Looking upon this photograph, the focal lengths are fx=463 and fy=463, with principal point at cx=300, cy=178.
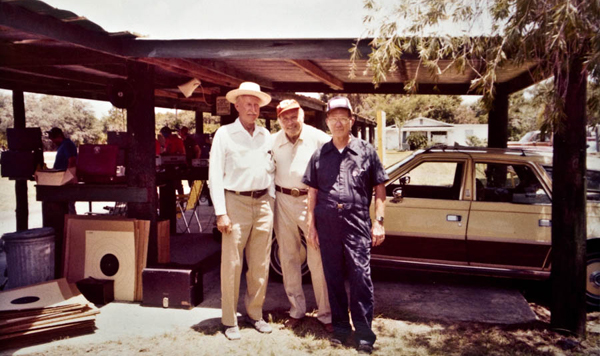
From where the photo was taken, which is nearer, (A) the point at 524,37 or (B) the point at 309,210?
(A) the point at 524,37

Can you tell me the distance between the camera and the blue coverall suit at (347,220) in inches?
162

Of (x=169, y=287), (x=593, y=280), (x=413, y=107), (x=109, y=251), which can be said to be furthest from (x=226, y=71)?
(x=413, y=107)

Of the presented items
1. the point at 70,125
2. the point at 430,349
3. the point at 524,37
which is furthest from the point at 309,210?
the point at 70,125

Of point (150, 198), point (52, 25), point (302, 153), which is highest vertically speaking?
point (52, 25)

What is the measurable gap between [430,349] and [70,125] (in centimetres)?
5753

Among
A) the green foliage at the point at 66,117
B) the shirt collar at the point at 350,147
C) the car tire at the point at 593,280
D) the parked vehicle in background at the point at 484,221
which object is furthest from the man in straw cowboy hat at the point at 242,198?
the green foliage at the point at 66,117

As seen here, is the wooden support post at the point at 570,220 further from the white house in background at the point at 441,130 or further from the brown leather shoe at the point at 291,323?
the white house in background at the point at 441,130

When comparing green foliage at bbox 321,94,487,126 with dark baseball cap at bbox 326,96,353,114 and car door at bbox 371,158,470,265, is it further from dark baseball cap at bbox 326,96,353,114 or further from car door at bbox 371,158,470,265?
dark baseball cap at bbox 326,96,353,114

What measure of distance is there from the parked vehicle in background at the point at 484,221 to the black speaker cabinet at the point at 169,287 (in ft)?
7.08

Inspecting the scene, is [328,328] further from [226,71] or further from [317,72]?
[226,71]

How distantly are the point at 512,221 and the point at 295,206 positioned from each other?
99.2 inches

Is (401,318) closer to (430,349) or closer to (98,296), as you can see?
(430,349)

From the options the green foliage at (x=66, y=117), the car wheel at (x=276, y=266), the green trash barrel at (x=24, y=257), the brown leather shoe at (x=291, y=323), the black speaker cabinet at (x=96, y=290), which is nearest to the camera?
the brown leather shoe at (x=291, y=323)

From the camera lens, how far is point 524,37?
359 cm
